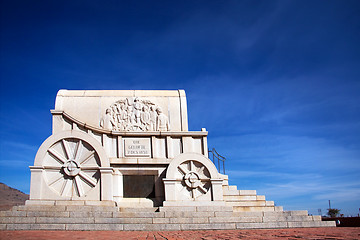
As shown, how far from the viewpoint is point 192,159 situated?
14.2 metres

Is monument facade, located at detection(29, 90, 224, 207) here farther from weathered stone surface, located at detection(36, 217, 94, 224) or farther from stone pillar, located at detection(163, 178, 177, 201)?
weathered stone surface, located at detection(36, 217, 94, 224)

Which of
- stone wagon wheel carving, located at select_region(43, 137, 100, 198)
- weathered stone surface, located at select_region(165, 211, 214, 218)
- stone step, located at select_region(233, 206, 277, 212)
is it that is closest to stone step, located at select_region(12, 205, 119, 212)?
stone wagon wheel carving, located at select_region(43, 137, 100, 198)

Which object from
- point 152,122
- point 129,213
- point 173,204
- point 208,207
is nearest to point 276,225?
point 208,207

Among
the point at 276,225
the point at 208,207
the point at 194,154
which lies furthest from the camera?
the point at 194,154

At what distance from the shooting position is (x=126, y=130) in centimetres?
1506

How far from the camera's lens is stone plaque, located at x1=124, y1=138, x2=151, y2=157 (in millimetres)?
14562

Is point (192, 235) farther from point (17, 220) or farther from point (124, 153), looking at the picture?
point (17, 220)

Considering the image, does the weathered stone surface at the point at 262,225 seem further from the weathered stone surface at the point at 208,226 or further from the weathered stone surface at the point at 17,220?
the weathered stone surface at the point at 17,220

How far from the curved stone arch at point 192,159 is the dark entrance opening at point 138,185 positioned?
2.13 meters

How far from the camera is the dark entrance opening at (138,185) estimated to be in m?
15.8

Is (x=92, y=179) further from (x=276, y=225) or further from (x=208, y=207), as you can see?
(x=276, y=225)

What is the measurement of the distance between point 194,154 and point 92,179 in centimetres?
474

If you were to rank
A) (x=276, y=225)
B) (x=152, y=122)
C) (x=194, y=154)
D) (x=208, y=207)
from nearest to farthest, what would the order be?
1. (x=276, y=225)
2. (x=208, y=207)
3. (x=194, y=154)
4. (x=152, y=122)

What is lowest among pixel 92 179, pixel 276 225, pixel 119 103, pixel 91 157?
pixel 276 225
